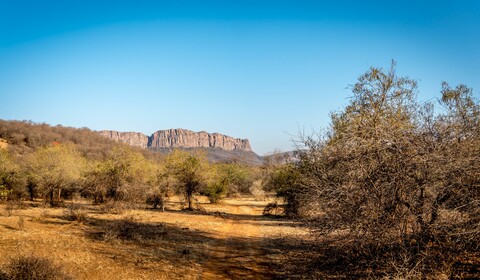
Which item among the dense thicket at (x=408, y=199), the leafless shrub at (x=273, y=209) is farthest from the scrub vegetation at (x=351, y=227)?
the leafless shrub at (x=273, y=209)

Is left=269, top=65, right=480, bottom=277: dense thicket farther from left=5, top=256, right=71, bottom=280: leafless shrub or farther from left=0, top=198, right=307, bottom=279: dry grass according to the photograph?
left=5, top=256, right=71, bottom=280: leafless shrub

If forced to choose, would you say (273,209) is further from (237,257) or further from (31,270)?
(31,270)

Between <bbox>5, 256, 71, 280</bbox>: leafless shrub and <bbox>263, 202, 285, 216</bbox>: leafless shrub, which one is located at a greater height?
<bbox>5, 256, 71, 280</bbox>: leafless shrub

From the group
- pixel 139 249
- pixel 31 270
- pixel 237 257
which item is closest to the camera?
pixel 31 270

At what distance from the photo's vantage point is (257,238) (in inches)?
726

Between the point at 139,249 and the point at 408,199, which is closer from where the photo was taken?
the point at 408,199

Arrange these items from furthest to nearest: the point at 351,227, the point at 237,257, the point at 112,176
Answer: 1. the point at 112,176
2. the point at 237,257
3. the point at 351,227

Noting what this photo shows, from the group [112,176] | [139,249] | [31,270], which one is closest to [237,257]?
[139,249]

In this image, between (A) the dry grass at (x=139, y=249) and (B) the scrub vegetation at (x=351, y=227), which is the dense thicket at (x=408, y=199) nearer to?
(B) the scrub vegetation at (x=351, y=227)

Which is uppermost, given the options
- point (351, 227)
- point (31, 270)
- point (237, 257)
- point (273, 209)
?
point (351, 227)

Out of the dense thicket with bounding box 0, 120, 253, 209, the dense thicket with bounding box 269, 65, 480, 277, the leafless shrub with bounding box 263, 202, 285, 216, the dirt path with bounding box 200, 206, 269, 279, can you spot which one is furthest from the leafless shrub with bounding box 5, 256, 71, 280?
the leafless shrub with bounding box 263, 202, 285, 216

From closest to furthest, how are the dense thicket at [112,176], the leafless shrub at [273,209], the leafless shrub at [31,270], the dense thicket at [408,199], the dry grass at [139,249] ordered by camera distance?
the dense thicket at [408,199]
the leafless shrub at [31,270]
the dry grass at [139,249]
the dense thicket at [112,176]
the leafless shrub at [273,209]

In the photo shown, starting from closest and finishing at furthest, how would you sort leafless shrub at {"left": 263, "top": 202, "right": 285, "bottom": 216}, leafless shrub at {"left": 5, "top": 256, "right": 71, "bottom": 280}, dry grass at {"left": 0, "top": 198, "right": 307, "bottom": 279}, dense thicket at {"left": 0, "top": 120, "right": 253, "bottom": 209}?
leafless shrub at {"left": 5, "top": 256, "right": 71, "bottom": 280}
dry grass at {"left": 0, "top": 198, "right": 307, "bottom": 279}
dense thicket at {"left": 0, "top": 120, "right": 253, "bottom": 209}
leafless shrub at {"left": 263, "top": 202, "right": 285, "bottom": 216}

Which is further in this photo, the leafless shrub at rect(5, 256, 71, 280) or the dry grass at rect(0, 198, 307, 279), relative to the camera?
the dry grass at rect(0, 198, 307, 279)
